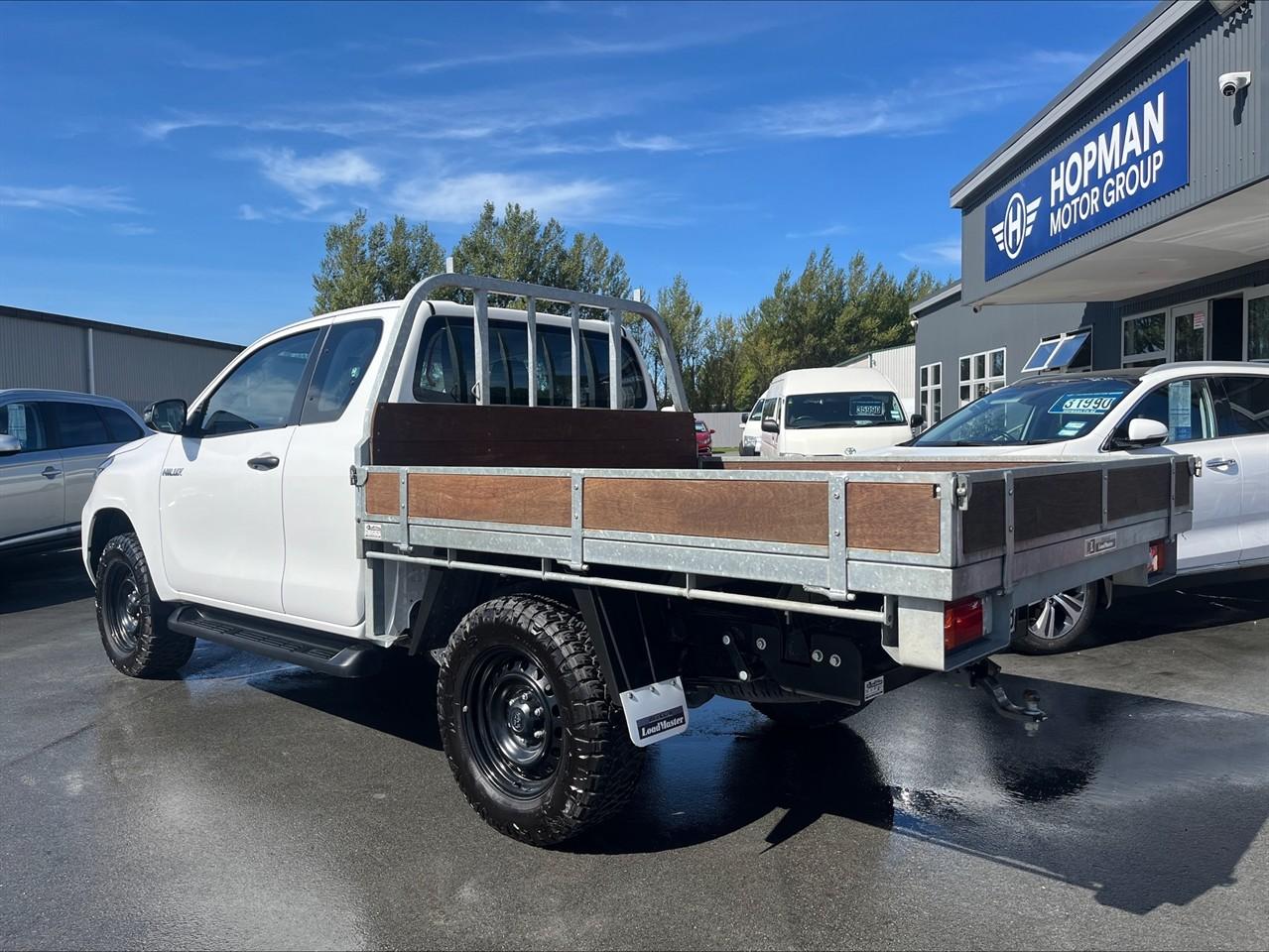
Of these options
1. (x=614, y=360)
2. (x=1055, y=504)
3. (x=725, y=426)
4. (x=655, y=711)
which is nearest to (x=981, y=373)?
(x=614, y=360)

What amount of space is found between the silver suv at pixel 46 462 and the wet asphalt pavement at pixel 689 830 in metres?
4.09

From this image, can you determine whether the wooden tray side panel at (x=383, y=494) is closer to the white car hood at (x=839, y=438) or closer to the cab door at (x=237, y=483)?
the cab door at (x=237, y=483)

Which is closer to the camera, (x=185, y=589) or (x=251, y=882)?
(x=251, y=882)

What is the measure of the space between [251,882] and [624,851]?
4.39 ft

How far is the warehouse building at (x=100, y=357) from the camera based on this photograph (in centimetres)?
Answer: 2597

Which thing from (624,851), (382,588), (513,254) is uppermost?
(513,254)

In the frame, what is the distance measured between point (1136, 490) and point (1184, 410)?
3649mm

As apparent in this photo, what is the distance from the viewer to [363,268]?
3675 centimetres

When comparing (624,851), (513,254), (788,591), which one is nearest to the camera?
(788,591)

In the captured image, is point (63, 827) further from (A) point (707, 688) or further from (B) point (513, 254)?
(B) point (513, 254)

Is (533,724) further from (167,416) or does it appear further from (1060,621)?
(1060,621)

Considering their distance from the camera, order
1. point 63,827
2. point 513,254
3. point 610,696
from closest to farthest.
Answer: point 610,696 < point 63,827 < point 513,254

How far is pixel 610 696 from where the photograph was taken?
132 inches

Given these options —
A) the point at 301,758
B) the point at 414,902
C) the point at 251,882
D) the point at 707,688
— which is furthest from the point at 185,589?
the point at 707,688
